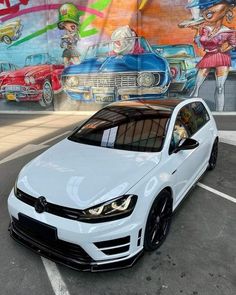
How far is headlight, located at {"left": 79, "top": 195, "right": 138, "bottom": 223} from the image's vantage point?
2877mm

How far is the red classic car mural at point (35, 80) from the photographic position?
15.4 metres

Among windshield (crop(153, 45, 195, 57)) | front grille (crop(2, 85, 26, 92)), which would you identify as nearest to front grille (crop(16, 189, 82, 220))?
windshield (crop(153, 45, 195, 57))

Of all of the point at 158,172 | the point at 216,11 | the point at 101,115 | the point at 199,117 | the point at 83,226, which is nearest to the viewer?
the point at 83,226

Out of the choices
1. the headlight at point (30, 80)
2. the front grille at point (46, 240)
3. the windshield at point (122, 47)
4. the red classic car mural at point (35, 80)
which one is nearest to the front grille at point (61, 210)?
the front grille at point (46, 240)

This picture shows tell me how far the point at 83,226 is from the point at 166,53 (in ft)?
42.1

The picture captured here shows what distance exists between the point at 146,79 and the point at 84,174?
468 inches

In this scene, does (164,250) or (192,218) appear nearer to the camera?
(164,250)

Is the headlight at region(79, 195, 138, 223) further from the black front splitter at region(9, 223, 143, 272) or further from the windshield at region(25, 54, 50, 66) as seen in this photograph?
the windshield at region(25, 54, 50, 66)

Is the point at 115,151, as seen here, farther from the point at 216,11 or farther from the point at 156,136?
the point at 216,11

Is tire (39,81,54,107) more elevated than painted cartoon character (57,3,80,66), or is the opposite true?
painted cartoon character (57,3,80,66)

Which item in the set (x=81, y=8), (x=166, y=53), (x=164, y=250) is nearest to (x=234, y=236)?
(x=164, y=250)

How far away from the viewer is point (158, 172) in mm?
3451

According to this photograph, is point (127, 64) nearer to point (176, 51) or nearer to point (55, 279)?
point (176, 51)

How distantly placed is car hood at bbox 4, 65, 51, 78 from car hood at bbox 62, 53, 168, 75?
214cm
